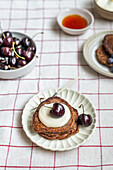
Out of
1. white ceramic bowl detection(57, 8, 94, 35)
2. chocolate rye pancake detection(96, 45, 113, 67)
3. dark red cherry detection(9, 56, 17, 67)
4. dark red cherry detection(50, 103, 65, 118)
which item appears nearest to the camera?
dark red cherry detection(50, 103, 65, 118)

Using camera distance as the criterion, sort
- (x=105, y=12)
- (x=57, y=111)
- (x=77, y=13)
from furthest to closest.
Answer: (x=77, y=13) → (x=105, y=12) → (x=57, y=111)

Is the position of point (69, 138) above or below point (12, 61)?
below

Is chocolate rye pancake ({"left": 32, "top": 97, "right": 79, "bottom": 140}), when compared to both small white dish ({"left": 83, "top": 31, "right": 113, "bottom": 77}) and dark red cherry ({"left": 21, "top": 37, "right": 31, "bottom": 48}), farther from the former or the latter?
dark red cherry ({"left": 21, "top": 37, "right": 31, "bottom": 48})

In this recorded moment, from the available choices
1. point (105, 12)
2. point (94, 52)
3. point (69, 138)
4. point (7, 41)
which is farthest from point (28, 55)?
point (105, 12)

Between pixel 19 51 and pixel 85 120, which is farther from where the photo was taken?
pixel 19 51

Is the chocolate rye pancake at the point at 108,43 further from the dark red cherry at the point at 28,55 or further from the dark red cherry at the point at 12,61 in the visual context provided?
the dark red cherry at the point at 12,61

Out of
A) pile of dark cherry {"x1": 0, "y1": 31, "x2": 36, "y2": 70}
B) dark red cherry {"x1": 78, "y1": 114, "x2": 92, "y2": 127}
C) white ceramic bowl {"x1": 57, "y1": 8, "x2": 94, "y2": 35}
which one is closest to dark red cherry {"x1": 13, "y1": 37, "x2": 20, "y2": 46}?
pile of dark cherry {"x1": 0, "y1": 31, "x2": 36, "y2": 70}

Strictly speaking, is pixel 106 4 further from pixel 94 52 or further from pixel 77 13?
pixel 94 52

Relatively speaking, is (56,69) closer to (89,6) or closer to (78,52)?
(78,52)
